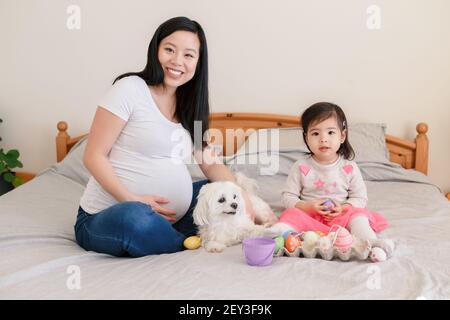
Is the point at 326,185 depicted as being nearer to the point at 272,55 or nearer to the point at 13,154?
the point at 272,55

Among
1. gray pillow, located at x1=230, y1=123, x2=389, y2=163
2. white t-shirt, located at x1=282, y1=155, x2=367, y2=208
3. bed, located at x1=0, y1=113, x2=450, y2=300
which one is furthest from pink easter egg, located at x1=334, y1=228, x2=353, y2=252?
gray pillow, located at x1=230, y1=123, x2=389, y2=163

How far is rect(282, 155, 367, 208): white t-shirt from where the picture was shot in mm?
1837

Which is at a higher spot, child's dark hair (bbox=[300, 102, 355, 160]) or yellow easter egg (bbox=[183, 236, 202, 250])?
child's dark hair (bbox=[300, 102, 355, 160])

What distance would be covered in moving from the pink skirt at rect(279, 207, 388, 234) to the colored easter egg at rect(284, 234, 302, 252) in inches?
6.5

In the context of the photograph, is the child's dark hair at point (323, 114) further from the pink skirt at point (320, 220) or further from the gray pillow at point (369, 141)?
the gray pillow at point (369, 141)

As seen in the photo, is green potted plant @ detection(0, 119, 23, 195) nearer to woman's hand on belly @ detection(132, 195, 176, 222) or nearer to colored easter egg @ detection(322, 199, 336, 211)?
woman's hand on belly @ detection(132, 195, 176, 222)

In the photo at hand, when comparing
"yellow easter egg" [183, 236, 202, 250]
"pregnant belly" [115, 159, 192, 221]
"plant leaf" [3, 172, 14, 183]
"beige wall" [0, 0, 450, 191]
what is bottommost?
"plant leaf" [3, 172, 14, 183]

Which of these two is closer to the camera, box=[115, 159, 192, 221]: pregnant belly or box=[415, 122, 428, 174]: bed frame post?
box=[115, 159, 192, 221]: pregnant belly

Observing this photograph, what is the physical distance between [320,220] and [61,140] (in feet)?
6.11

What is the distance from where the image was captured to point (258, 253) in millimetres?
1396

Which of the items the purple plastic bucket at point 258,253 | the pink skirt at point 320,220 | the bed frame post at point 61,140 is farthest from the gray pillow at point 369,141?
the bed frame post at point 61,140

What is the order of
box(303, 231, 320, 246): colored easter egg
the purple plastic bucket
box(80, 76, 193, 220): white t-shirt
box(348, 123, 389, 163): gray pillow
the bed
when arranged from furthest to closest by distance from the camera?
box(348, 123, 389, 163): gray pillow, box(80, 76, 193, 220): white t-shirt, box(303, 231, 320, 246): colored easter egg, the purple plastic bucket, the bed
